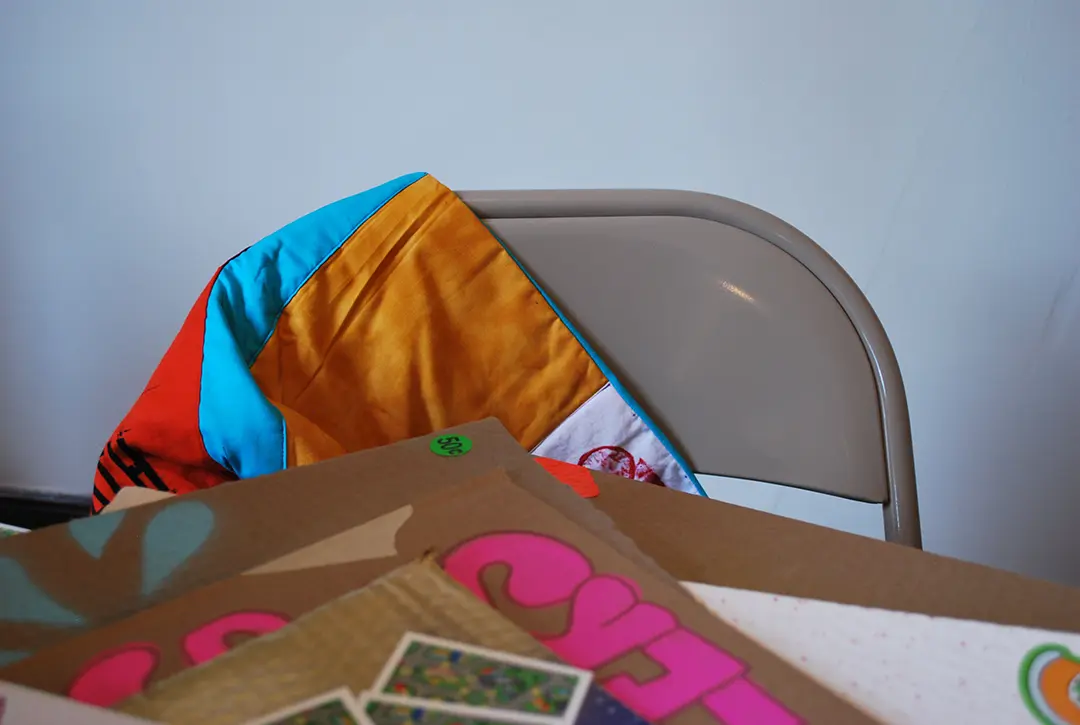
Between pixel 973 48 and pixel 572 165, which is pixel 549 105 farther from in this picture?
pixel 973 48

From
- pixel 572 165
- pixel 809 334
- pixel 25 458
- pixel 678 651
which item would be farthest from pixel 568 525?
pixel 25 458

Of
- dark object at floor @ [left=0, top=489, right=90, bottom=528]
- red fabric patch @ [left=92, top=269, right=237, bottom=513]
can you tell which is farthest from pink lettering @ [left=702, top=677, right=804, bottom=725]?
dark object at floor @ [left=0, top=489, right=90, bottom=528]

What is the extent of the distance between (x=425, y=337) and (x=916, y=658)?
1.57ft

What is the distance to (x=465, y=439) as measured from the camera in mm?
371

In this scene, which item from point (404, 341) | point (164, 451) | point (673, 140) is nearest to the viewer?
point (164, 451)

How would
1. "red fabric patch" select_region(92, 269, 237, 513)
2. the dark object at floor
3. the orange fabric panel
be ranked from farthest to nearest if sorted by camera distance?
1. the dark object at floor
2. the orange fabric panel
3. "red fabric patch" select_region(92, 269, 237, 513)

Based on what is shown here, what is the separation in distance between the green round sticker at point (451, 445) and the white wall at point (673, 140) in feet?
2.42

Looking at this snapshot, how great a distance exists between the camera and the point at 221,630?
0.24 metres

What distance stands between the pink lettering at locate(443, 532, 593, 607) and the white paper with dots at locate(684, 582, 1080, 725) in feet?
0.15

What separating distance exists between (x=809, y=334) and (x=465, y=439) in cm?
37

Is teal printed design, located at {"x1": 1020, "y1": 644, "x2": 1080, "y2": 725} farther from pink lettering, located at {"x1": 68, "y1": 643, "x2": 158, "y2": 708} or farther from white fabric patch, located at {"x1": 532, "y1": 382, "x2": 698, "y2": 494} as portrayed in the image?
white fabric patch, located at {"x1": 532, "y1": 382, "x2": 698, "y2": 494}

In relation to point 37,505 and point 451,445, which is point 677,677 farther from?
point 37,505

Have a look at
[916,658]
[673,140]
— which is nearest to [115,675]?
[916,658]

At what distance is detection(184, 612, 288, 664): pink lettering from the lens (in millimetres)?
230
